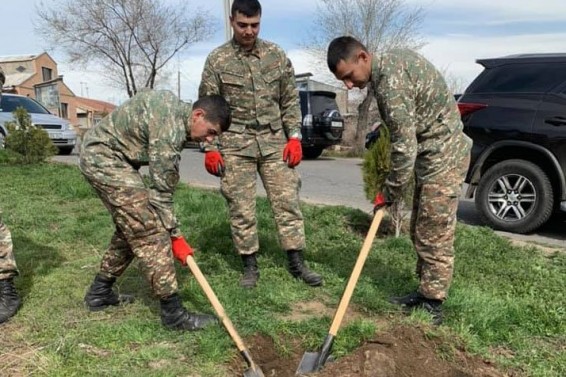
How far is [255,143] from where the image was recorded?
13.8 ft

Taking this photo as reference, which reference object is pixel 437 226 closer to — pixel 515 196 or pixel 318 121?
pixel 515 196

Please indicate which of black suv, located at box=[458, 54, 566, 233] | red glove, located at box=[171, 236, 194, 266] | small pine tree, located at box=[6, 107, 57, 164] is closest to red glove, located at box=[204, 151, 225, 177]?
red glove, located at box=[171, 236, 194, 266]

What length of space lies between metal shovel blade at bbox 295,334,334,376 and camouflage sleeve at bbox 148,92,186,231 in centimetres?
109

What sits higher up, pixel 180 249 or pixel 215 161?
pixel 215 161

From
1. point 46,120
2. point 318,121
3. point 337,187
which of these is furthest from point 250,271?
point 46,120

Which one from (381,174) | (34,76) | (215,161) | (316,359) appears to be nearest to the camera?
(316,359)

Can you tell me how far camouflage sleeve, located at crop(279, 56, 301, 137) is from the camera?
14.0ft

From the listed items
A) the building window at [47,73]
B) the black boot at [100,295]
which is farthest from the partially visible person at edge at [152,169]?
the building window at [47,73]

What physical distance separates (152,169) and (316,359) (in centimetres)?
138

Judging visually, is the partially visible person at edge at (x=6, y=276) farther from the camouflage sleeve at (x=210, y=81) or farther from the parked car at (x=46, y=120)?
the parked car at (x=46, y=120)

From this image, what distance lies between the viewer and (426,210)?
344 cm

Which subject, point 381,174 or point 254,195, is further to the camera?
point 381,174

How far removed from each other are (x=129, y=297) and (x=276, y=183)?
1354 millimetres

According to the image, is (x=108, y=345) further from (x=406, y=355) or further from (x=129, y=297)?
(x=406, y=355)
